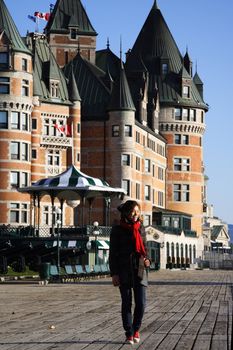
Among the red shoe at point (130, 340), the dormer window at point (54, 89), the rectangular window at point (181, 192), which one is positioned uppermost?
the dormer window at point (54, 89)

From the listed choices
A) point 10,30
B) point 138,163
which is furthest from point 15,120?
point 138,163

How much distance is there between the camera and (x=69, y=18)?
131m

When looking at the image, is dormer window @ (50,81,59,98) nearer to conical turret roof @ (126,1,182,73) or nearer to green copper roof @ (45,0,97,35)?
green copper roof @ (45,0,97,35)

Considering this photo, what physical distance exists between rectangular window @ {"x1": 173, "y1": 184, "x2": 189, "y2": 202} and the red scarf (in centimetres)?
12113

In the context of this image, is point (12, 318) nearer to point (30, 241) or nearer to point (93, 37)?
point (30, 241)

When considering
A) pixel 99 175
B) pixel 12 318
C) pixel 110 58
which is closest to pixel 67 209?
pixel 99 175

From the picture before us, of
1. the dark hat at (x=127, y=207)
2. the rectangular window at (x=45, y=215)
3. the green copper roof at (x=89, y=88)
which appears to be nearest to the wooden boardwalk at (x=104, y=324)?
the dark hat at (x=127, y=207)

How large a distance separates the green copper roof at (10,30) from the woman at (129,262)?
84.1m

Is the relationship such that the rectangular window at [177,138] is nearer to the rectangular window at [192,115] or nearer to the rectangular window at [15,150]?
the rectangular window at [192,115]

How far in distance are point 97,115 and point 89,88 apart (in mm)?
4106

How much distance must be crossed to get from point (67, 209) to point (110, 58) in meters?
37.2

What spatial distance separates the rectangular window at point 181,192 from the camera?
454ft

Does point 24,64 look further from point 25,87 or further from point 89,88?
point 89,88

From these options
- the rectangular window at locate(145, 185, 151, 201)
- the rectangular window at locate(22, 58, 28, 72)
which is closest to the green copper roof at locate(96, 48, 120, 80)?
the rectangular window at locate(145, 185, 151, 201)
